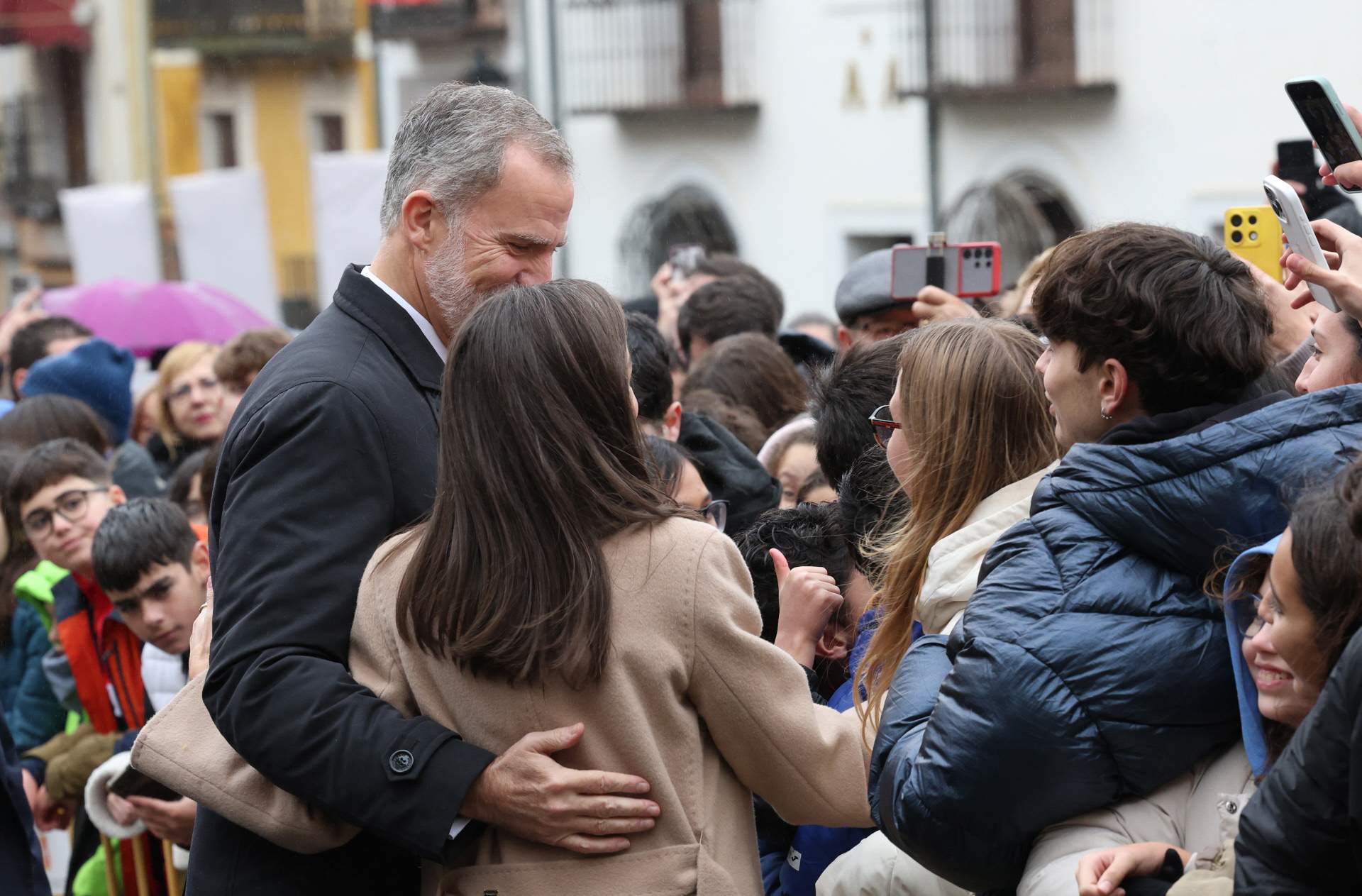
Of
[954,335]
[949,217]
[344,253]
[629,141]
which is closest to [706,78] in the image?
[629,141]

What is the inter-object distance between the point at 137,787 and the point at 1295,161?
113 inches

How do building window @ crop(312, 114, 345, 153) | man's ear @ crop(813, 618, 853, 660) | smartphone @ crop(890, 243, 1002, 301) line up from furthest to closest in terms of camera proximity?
building window @ crop(312, 114, 345, 153), smartphone @ crop(890, 243, 1002, 301), man's ear @ crop(813, 618, 853, 660)

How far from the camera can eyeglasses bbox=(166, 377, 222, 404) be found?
255 inches

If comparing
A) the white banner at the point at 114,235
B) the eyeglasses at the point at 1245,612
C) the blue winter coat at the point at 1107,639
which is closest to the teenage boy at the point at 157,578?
the blue winter coat at the point at 1107,639

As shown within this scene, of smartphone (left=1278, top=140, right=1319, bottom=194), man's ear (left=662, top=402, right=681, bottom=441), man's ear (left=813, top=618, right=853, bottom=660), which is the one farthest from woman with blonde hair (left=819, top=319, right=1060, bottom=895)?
smartphone (left=1278, top=140, right=1319, bottom=194)

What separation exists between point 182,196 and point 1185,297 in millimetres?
9844

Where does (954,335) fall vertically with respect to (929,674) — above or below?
above

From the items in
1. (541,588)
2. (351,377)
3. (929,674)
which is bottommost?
(929,674)

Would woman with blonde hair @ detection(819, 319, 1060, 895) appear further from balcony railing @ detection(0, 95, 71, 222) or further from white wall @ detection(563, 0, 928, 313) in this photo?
balcony railing @ detection(0, 95, 71, 222)

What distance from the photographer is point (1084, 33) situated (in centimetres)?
1191

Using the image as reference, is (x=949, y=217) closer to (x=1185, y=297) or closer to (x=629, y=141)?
(x=629, y=141)

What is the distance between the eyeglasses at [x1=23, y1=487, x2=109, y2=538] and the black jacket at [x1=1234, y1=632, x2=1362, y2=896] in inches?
152

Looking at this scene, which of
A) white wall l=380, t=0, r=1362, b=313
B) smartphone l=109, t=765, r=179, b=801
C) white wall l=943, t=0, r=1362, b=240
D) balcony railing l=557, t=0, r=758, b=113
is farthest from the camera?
balcony railing l=557, t=0, r=758, b=113

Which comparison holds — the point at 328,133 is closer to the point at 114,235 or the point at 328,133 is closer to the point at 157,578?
the point at 114,235
